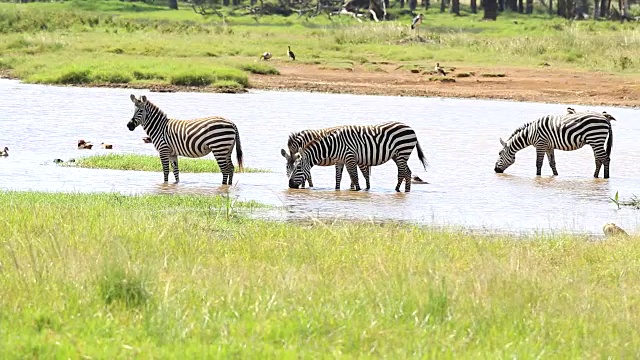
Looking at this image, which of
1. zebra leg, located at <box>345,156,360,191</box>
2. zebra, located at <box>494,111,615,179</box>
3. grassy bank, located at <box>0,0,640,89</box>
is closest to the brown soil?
grassy bank, located at <box>0,0,640,89</box>

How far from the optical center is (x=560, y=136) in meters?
20.0

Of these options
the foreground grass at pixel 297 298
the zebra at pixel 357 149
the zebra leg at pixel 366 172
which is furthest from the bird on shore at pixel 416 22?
the foreground grass at pixel 297 298

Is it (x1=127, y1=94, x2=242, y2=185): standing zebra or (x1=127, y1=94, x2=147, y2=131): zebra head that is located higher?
(x1=127, y1=94, x2=147, y2=131): zebra head

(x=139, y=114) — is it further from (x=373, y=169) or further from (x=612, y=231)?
(x=612, y=231)

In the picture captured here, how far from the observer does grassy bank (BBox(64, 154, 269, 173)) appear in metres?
18.8

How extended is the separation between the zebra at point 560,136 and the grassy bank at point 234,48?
14.5 meters

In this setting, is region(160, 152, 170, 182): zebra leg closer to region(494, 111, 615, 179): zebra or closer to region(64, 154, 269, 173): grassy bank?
region(64, 154, 269, 173): grassy bank

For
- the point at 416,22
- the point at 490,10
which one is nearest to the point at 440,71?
the point at 416,22

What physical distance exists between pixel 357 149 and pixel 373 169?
322cm

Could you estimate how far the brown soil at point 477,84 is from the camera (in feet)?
105

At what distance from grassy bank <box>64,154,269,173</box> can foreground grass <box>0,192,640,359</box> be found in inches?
333

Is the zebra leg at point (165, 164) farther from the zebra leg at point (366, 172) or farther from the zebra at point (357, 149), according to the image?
the zebra leg at point (366, 172)

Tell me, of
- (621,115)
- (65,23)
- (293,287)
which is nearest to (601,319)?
(293,287)

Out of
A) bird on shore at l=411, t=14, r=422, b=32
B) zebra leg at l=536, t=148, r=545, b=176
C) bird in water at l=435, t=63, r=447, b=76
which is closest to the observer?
zebra leg at l=536, t=148, r=545, b=176
